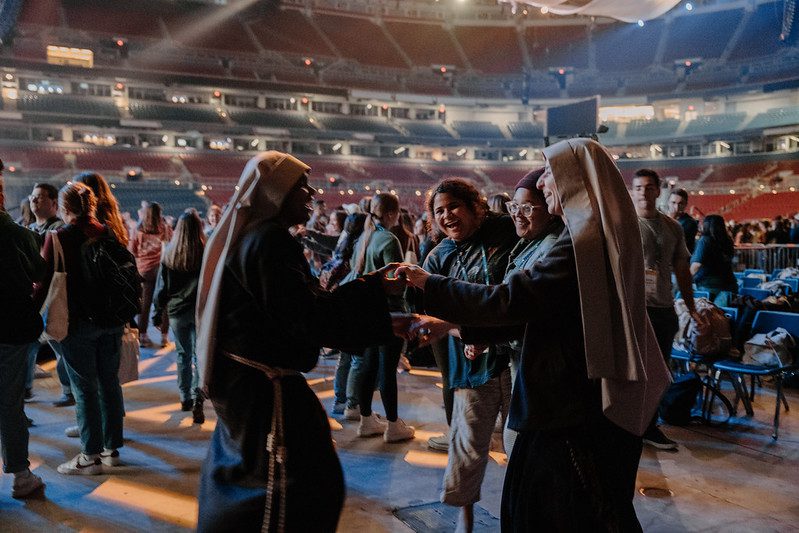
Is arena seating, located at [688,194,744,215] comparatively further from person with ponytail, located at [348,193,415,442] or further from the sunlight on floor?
the sunlight on floor

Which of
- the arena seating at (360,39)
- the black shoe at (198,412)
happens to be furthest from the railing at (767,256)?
the arena seating at (360,39)

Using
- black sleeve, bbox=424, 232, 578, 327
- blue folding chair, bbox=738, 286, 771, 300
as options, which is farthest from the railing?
black sleeve, bbox=424, 232, 578, 327

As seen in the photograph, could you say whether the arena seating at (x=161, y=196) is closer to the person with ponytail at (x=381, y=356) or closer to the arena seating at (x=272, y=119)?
the arena seating at (x=272, y=119)

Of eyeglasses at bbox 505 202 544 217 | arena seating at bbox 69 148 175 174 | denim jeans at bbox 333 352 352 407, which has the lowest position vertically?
denim jeans at bbox 333 352 352 407

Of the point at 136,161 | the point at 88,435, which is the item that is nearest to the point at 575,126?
the point at 88,435

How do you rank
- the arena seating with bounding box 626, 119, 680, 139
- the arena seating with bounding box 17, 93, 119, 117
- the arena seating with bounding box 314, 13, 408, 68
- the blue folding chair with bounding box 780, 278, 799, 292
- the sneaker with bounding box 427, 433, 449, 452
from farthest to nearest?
the arena seating with bounding box 314, 13, 408, 68, the arena seating with bounding box 626, 119, 680, 139, the arena seating with bounding box 17, 93, 119, 117, the blue folding chair with bounding box 780, 278, 799, 292, the sneaker with bounding box 427, 433, 449, 452

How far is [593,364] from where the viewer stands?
1.83 metres

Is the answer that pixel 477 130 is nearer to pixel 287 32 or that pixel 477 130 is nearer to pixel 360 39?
pixel 360 39

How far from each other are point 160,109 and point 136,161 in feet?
11.0

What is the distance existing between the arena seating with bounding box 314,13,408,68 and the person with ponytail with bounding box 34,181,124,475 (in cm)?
4021

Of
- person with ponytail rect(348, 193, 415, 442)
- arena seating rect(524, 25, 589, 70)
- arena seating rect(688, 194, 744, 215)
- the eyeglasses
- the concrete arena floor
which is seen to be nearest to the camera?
the eyeglasses

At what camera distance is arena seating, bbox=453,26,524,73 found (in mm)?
43562

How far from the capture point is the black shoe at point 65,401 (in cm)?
588

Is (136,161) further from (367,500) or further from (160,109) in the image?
(367,500)
